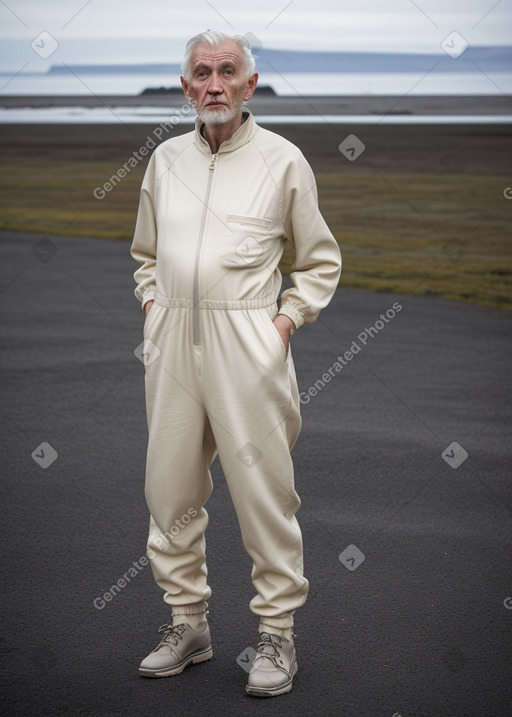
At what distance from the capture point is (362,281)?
13.3 metres

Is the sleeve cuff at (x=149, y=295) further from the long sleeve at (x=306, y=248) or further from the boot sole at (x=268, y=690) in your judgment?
the boot sole at (x=268, y=690)

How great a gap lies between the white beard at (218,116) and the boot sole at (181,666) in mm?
1951

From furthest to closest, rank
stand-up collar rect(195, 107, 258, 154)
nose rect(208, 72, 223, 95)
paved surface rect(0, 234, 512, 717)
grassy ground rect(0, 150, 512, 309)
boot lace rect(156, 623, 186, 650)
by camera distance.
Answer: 1. grassy ground rect(0, 150, 512, 309)
2. boot lace rect(156, 623, 186, 650)
3. paved surface rect(0, 234, 512, 717)
4. stand-up collar rect(195, 107, 258, 154)
5. nose rect(208, 72, 223, 95)

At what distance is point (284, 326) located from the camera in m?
3.62

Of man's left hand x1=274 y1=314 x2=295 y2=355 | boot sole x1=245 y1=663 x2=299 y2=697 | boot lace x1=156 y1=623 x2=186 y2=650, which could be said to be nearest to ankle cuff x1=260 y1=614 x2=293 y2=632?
boot sole x1=245 y1=663 x2=299 y2=697

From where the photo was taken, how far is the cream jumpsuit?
352 centimetres

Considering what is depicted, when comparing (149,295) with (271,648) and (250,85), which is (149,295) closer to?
(250,85)

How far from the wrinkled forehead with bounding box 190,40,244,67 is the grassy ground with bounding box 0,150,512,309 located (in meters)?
8.62

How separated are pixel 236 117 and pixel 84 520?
2.54 m

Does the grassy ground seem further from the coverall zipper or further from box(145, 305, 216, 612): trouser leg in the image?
the coverall zipper

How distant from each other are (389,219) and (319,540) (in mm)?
16673

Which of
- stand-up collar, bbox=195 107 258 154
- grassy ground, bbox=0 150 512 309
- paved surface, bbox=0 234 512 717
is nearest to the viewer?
stand-up collar, bbox=195 107 258 154

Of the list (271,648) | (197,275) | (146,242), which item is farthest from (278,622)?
(146,242)

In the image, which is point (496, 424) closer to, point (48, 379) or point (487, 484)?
point (487, 484)
